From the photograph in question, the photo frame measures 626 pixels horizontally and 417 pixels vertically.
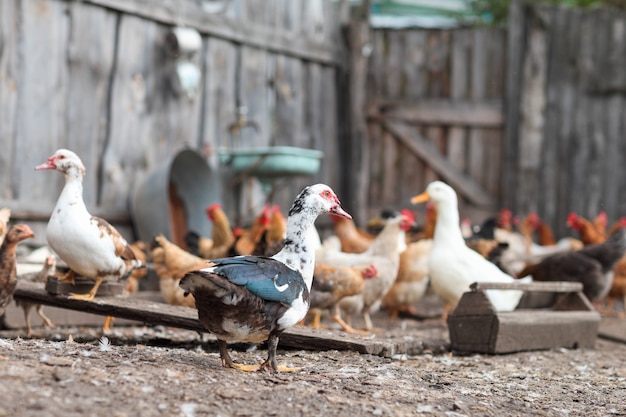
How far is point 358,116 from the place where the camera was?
11.8 metres

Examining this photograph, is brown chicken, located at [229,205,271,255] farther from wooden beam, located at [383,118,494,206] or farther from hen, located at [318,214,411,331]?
wooden beam, located at [383,118,494,206]

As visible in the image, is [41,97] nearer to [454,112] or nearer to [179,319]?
[179,319]

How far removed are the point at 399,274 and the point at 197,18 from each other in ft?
12.5

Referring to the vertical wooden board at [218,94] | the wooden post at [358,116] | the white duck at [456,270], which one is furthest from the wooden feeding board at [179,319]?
the wooden post at [358,116]

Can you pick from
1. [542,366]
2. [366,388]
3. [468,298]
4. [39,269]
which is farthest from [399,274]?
[366,388]

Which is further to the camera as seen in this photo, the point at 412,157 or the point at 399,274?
the point at 412,157

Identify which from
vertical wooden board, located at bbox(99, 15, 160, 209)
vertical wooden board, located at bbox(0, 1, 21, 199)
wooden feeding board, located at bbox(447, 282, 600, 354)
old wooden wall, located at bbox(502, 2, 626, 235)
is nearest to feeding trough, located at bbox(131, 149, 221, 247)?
vertical wooden board, located at bbox(99, 15, 160, 209)

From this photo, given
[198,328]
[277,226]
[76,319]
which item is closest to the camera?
[198,328]

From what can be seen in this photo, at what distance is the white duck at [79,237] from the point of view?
17.3ft

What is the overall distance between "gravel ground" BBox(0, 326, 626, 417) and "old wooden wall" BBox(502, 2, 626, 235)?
6.05m

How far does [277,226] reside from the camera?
7.47 metres

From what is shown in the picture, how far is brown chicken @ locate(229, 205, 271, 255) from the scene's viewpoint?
697 cm

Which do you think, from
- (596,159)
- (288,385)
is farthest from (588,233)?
(288,385)

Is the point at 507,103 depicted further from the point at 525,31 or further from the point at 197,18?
the point at 197,18
